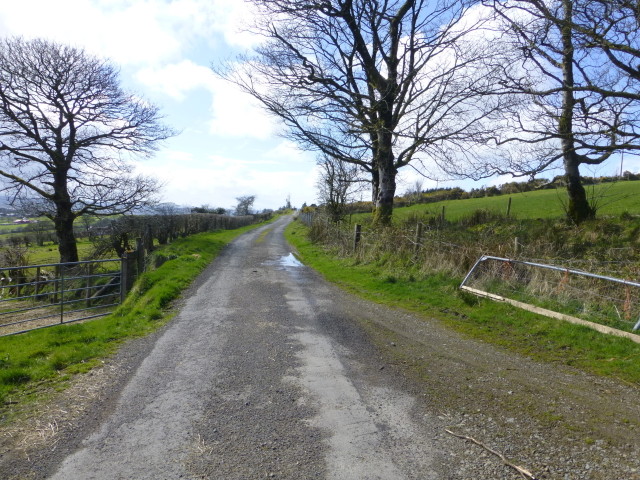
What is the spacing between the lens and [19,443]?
376 centimetres

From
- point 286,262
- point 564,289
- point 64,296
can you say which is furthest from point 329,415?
point 64,296

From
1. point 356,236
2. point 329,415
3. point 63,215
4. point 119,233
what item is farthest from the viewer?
point 119,233

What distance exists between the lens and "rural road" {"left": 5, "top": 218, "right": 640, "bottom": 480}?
11.0 ft

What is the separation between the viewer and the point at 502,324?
297 inches

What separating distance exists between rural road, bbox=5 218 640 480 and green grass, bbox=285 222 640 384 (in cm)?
42

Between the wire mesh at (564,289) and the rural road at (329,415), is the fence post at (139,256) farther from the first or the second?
the wire mesh at (564,289)

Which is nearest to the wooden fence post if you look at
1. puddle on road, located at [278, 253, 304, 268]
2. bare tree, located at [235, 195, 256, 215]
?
puddle on road, located at [278, 253, 304, 268]

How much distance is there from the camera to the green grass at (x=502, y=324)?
18.6ft

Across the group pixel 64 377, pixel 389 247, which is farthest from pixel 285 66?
pixel 64 377

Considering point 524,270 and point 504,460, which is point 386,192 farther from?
point 504,460

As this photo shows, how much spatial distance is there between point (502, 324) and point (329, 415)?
4.61 m

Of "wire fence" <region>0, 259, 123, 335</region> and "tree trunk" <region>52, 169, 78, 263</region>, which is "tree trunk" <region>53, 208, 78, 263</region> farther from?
"wire fence" <region>0, 259, 123, 335</region>

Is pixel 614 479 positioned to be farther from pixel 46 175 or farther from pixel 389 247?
pixel 46 175

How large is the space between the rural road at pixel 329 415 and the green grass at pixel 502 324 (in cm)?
42
